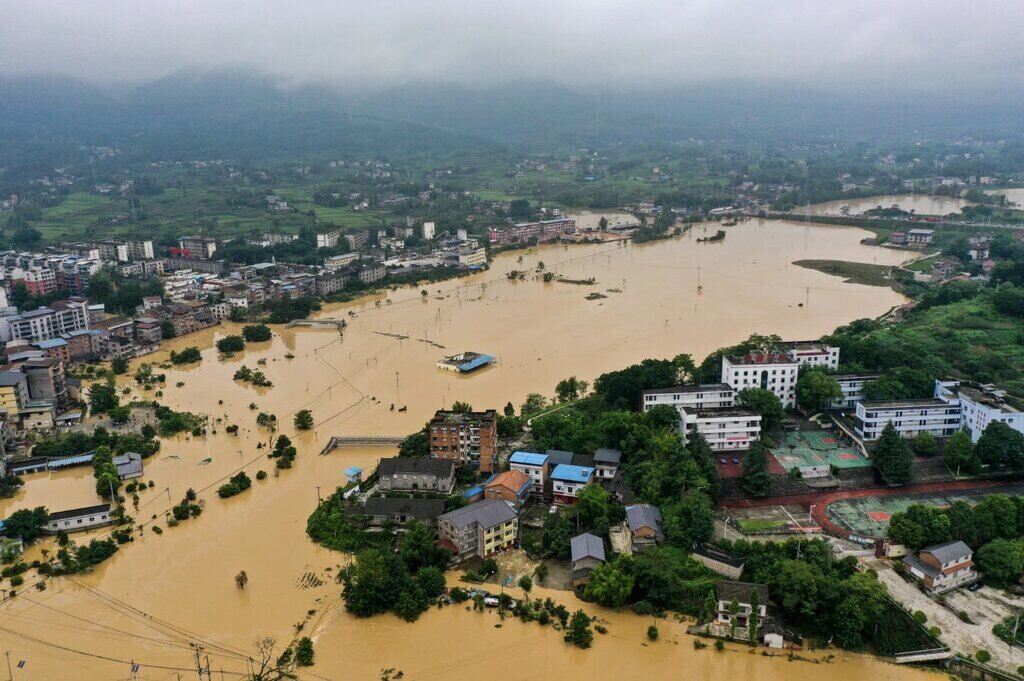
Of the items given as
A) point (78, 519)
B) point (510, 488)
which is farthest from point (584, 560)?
point (78, 519)

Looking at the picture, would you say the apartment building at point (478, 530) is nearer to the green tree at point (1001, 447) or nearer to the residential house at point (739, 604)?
the residential house at point (739, 604)

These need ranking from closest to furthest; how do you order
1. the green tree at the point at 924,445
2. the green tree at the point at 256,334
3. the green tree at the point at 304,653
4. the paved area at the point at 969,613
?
the paved area at the point at 969,613 → the green tree at the point at 304,653 → the green tree at the point at 924,445 → the green tree at the point at 256,334

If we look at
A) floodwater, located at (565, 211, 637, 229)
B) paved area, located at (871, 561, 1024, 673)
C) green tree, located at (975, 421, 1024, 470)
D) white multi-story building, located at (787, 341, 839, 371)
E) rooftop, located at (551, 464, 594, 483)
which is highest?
floodwater, located at (565, 211, 637, 229)

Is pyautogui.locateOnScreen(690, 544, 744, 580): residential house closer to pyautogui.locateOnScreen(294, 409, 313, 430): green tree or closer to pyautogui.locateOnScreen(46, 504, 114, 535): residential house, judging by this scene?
pyautogui.locateOnScreen(294, 409, 313, 430): green tree

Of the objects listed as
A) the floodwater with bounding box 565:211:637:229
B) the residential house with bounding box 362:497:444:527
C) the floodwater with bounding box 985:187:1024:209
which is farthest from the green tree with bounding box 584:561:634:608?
the floodwater with bounding box 985:187:1024:209

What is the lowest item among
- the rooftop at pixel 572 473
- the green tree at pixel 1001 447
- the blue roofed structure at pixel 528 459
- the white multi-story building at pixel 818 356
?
the rooftop at pixel 572 473

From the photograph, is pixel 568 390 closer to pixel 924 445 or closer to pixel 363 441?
pixel 363 441

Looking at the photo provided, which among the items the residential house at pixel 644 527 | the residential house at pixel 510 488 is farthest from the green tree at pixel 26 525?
the residential house at pixel 644 527
